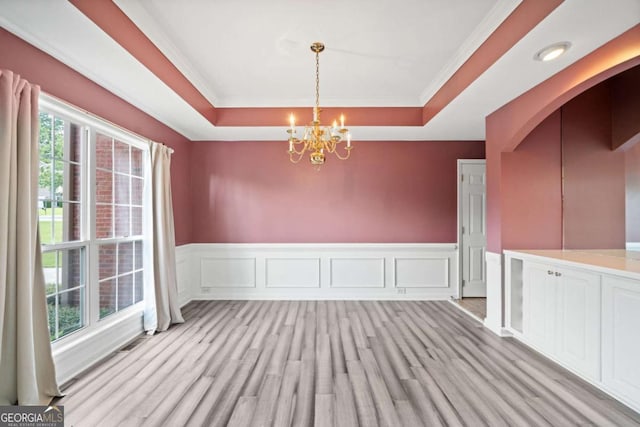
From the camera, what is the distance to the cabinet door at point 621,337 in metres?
1.98

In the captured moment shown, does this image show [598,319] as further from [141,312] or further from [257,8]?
[141,312]

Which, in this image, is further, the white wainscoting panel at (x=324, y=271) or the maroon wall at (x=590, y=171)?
the white wainscoting panel at (x=324, y=271)

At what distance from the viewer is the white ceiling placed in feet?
6.28

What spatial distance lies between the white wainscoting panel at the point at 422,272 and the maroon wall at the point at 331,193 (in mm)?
343

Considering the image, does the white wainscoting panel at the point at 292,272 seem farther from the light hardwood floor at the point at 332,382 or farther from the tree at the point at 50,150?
the tree at the point at 50,150

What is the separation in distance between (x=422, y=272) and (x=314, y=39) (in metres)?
3.71

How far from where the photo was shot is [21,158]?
6.24 ft

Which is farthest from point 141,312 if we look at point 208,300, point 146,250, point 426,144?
point 426,144

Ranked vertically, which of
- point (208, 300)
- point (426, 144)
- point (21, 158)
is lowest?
point (208, 300)

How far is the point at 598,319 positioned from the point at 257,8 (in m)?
3.46

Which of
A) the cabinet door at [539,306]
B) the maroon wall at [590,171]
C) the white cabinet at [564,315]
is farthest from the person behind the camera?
the maroon wall at [590,171]

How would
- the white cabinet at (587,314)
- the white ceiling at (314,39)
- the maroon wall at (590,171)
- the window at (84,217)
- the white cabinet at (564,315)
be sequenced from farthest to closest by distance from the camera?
the maroon wall at (590,171), the window at (84,217), the white cabinet at (564,315), the white cabinet at (587,314), the white ceiling at (314,39)

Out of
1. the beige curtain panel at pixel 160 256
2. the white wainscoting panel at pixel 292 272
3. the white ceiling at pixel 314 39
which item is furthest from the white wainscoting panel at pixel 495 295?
the beige curtain panel at pixel 160 256

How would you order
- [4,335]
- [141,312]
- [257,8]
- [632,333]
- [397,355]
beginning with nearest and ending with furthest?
[4,335], [632,333], [257,8], [397,355], [141,312]
